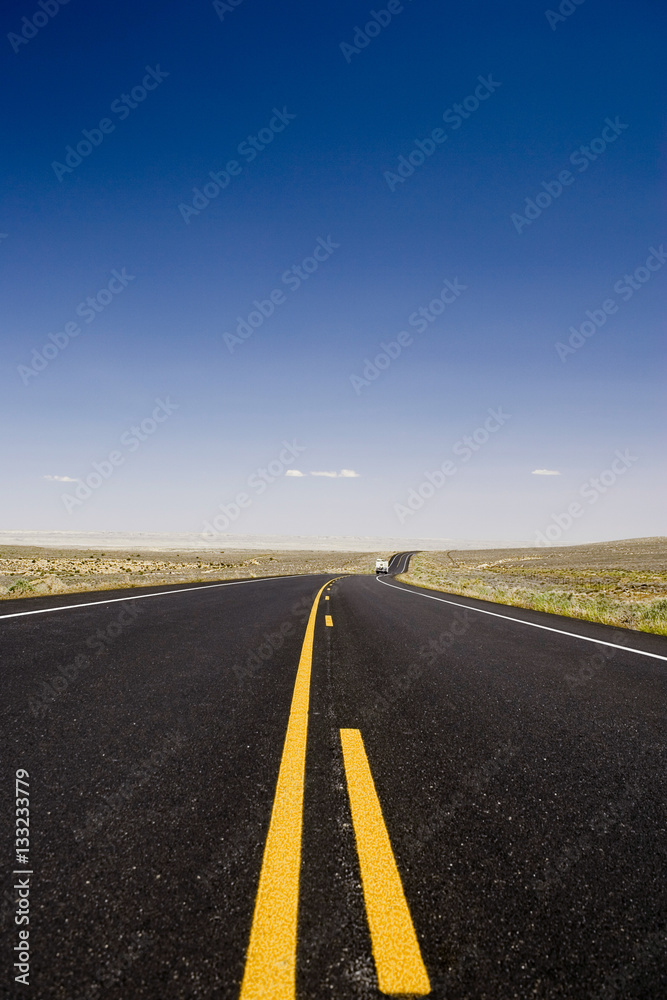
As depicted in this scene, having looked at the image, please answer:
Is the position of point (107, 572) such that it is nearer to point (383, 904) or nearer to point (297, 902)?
point (297, 902)

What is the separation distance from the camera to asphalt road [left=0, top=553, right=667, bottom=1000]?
145 centimetres

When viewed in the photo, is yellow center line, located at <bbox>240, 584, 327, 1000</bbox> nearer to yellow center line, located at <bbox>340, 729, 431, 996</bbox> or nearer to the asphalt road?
the asphalt road

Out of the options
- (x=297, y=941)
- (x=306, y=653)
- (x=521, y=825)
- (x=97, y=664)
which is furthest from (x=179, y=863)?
(x=306, y=653)

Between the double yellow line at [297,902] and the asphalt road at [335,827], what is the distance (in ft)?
0.05

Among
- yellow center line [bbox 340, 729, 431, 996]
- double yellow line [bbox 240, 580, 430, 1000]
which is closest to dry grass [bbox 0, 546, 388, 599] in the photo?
double yellow line [bbox 240, 580, 430, 1000]

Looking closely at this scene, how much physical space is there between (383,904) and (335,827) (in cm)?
52

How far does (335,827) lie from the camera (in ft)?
7.07

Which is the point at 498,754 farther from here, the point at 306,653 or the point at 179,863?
the point at 306,653

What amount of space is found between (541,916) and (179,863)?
1429 millimetres

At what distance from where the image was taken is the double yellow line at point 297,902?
136cm

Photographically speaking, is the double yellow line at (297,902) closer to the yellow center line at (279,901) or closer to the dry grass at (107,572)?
the yellow center line at (279,901)

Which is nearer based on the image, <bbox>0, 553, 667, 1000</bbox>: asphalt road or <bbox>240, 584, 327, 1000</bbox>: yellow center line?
<bbox>240, 584, 327, 1000</bbox>: yellow center line

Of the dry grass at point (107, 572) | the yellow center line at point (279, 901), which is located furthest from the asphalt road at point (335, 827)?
the dry grass at point (107, 572)

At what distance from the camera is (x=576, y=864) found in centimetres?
200
